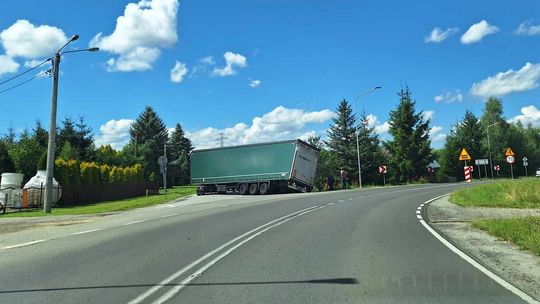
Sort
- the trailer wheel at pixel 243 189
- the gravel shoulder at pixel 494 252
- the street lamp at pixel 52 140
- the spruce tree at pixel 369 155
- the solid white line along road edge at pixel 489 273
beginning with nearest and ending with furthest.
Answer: the solid white line along road edge at pixel 489 273
the gravel shoulder at pixel 494 252
the street lamp at pixel 52 140
the trailer wheel at pixel 243 189
the spruce tree at pixel 369 155

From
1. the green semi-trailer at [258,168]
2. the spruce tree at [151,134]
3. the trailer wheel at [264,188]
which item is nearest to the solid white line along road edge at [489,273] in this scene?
the green semi-trailer at [258,168]

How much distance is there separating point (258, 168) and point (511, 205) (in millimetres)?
24539

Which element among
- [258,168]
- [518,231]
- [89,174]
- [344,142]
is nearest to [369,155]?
[344,142]

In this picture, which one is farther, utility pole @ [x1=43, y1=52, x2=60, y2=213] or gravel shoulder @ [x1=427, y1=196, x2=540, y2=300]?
utility pole @ [x1=43, y1=52, x2=60, y2=213]

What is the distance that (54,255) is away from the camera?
404 inches

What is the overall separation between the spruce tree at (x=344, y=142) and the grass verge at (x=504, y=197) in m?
33.7

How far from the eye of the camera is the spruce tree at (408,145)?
63438 millimetres

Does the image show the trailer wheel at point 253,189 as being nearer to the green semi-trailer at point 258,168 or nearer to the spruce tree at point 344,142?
the green semi-trailer at point 258,168

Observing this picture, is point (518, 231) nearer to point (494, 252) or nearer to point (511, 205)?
point (494, 252)

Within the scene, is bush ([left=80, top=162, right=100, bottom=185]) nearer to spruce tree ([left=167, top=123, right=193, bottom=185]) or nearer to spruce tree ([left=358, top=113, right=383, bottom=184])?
spruce tree ([left=358, top=113, right=383, bottom=184])

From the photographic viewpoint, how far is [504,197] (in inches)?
877

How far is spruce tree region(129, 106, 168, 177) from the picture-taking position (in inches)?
3575

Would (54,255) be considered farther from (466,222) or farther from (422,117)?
(422,117)

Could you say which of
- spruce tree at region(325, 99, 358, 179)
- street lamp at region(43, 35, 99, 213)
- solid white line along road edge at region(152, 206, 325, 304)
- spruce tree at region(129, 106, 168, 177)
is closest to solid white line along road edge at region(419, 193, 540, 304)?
solid white line along road edge at region(152, 206, 325, 304)
